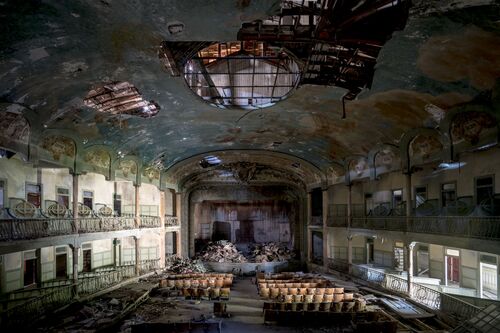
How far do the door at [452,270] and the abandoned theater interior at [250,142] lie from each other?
0.62 feet

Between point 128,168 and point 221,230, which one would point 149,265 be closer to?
point 128,168

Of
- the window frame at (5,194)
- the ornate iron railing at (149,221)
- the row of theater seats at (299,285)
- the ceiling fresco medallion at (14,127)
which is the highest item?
Result: the ceiling fresco medallion at (14,127)

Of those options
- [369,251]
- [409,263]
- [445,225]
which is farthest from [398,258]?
[445,225]

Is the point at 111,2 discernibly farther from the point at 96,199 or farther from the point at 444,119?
the point at 96,199

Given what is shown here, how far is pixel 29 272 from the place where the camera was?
18.9 meters

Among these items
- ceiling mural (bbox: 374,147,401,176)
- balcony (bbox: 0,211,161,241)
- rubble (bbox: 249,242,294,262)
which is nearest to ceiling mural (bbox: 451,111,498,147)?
ceiling mural (bbox: 374,147,401,176)

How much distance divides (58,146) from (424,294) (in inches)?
655

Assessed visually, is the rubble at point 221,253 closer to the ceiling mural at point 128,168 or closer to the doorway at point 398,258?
the ceiling mural at point 128,168

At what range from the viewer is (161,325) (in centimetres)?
1387

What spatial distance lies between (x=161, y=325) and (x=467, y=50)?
12566mm

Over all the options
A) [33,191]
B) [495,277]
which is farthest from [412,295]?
[33,191]

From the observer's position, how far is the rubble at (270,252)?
33.3 m

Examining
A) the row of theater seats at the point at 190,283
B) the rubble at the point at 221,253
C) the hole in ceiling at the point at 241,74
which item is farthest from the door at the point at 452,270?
the rubble at the point at 221,253

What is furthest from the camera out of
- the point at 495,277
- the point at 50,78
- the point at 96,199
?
the point at 96,199
